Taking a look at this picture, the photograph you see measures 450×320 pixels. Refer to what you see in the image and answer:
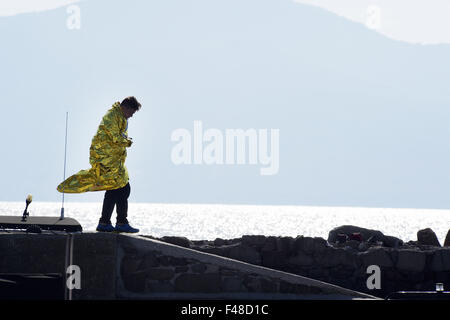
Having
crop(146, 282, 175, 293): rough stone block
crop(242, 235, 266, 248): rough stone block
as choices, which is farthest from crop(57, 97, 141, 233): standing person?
crop(242, 235, 266, 248): rough stone block

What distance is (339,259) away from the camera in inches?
567

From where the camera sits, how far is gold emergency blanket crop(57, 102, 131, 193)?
13.2 meters

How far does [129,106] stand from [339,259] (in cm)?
385

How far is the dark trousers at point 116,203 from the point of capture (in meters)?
13.1

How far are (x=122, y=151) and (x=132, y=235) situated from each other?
1.41 m

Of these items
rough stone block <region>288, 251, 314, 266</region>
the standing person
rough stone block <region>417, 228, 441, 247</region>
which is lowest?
rough stone block <region>288, 251, 314, 266</region>

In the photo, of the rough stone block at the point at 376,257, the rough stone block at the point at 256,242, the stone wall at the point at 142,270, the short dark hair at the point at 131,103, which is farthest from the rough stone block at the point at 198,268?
the rough stone block at the point at 376,257

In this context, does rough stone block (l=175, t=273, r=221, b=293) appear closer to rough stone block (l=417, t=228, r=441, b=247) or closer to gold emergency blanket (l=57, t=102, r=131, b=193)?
gold emergency blanket (l=57, t=102, r=131, b=193)

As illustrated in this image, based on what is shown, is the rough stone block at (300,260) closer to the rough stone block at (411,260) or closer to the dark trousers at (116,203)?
the rough stone block at (411,260)

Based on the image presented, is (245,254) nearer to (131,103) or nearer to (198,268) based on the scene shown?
(198,268)
